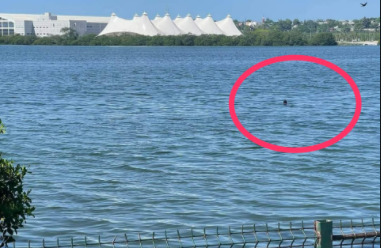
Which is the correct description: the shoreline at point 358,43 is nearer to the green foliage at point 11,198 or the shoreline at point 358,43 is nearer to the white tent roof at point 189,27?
the white tent roof at point 189,27

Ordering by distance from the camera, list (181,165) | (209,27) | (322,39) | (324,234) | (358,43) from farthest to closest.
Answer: (358,43) < (322,39) < (209,27) < (181,165) < (324,234)

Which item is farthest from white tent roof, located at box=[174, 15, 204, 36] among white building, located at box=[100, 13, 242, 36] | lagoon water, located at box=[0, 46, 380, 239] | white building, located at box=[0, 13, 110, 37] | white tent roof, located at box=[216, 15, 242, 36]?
lagoon water, located at box=[0, 46, 380, 239]

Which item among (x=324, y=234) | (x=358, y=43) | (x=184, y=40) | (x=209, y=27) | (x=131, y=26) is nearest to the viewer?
(x=324, y=234)

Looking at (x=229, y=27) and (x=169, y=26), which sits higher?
(x=169, y=26)

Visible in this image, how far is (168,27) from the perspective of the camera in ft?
458

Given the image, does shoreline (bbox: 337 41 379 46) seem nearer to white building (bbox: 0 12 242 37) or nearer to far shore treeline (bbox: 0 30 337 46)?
far shore treeline (bbox: 0 30 337 46)

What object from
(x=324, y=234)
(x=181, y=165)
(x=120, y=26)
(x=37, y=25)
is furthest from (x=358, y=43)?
(x=324, y=234)

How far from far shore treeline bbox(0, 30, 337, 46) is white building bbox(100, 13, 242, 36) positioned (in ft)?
4.97

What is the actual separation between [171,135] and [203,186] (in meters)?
6.70

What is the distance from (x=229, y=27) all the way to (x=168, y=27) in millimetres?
12121

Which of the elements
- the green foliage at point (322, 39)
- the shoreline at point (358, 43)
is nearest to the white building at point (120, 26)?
the green foliage at point (322, 39)

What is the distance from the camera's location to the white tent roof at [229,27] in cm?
14225

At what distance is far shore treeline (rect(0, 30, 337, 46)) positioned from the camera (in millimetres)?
137025

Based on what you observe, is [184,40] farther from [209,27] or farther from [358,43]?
[358,43]
